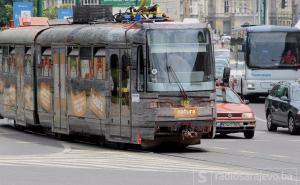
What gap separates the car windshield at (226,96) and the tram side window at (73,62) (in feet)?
19.8

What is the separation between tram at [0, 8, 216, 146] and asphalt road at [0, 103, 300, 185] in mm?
515

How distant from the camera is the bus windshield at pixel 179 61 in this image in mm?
24344

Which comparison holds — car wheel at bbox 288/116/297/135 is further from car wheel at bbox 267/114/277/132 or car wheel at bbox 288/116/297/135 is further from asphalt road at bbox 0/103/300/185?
asphalt road at bbox 0/103/300/185

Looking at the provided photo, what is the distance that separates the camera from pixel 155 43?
2445 cm

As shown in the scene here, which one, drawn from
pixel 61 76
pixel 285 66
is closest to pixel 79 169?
pixel 61 76

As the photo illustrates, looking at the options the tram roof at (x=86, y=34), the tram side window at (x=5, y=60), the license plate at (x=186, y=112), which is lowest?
the license plate at (x=186, y=112)

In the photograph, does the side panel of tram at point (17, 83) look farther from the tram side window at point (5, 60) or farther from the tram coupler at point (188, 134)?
the tram coupler at point (188, 134)

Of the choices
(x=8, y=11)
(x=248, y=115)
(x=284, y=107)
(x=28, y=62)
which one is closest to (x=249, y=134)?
(x=248, y=115)

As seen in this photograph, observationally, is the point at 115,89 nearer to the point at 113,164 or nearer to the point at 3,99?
the point at 113,164

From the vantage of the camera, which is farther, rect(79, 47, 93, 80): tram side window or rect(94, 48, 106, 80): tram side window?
rect(79, 47, 93, 80): tram side window

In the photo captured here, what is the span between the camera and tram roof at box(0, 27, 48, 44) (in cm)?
3088

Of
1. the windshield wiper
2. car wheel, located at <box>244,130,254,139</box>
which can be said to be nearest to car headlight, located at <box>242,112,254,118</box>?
car wheel, located at <box>244,130,254,139</box>

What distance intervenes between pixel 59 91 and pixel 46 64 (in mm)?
1281

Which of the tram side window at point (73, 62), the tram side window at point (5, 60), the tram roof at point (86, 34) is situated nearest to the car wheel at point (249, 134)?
the tram roof at point (86, 34)
